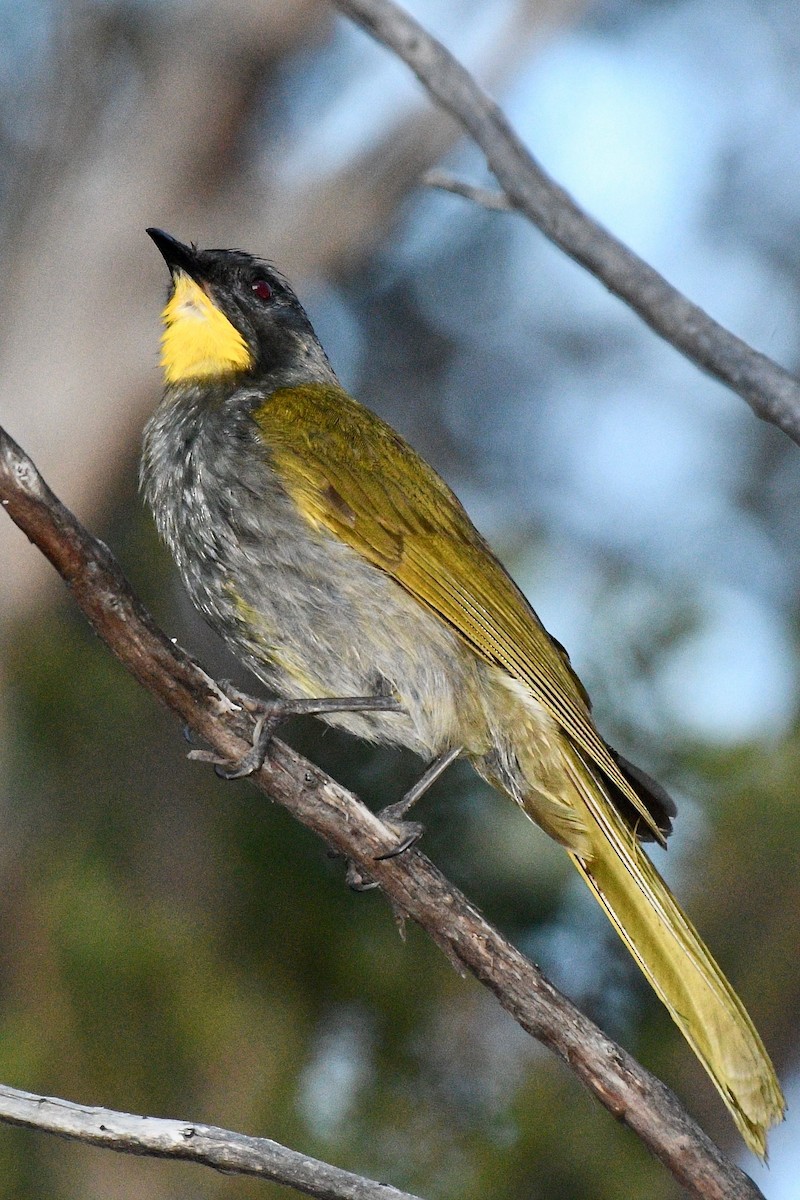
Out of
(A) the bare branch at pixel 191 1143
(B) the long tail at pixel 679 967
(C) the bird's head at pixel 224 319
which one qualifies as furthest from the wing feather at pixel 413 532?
(A) the bare branch at pixel 191 1143

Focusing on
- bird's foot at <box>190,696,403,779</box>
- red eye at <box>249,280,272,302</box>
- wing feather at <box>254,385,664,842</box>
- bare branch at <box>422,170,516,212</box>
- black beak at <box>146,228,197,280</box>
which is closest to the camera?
bare branch at <box>422,170,516,212</box>

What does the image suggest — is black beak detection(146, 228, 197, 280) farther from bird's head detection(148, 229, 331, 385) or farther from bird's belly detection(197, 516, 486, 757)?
bird's belly detection(197, 516, 486, 757)

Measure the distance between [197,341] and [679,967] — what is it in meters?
2.31

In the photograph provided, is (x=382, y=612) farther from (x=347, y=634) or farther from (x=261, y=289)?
(x=261, y=289)

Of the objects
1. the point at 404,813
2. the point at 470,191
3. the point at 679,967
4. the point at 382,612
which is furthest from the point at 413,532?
the point at 470,191

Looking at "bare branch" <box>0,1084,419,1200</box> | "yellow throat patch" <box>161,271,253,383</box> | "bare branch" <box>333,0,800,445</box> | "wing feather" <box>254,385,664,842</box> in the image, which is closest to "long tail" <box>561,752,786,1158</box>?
"wing feather" <box>254,385,664,842</box>

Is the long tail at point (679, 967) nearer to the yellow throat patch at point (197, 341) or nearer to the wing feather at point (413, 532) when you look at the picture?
the wing feather at point (413, 532)

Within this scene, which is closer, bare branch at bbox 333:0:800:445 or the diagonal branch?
bare branch at bbox 333:0:800:445

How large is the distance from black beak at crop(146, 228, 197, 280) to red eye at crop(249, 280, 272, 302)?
Answer: 201 millimetres

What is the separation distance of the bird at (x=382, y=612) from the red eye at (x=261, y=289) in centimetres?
65

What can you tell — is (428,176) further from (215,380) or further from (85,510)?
(85,510)

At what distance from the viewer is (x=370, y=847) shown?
3039mm

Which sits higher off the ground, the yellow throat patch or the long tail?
the yellow throat patch

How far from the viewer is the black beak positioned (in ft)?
13.6
